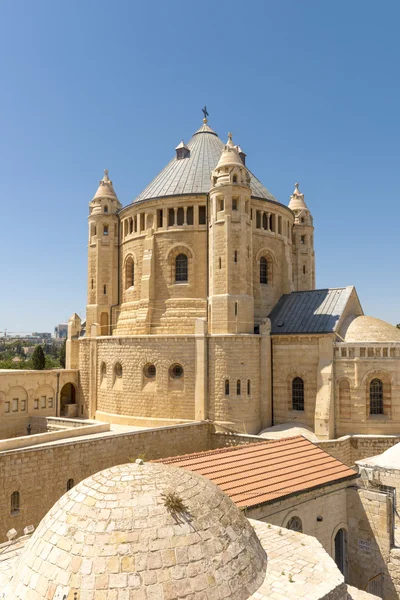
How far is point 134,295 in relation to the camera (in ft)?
115

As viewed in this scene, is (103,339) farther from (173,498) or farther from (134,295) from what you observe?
(173,498)

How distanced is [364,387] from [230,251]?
11082 millimetres

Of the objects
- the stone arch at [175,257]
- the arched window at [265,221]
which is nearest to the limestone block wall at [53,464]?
the stone arch at [175,257]

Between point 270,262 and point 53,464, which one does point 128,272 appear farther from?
point 53,464

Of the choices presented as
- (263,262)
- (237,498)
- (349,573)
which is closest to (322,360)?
(263,262)

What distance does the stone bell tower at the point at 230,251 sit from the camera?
29.0m

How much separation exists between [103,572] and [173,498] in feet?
5.30

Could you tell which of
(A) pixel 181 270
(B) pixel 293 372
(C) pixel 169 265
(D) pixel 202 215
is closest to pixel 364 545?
(B) pixel 293 372

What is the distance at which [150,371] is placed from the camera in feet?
99.7

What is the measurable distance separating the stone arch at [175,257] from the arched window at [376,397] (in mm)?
13139

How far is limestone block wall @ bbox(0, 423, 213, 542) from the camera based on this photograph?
1994 centimetres

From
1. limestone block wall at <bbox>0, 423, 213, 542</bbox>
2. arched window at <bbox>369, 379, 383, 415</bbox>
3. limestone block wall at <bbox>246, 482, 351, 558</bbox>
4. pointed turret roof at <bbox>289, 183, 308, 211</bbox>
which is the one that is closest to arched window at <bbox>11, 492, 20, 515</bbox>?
limestone block wall at <bbox>0, 423, 213, 542</bbox>

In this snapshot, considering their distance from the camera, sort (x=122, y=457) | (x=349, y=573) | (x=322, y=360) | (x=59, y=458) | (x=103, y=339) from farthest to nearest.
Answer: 1. (x=103, y=339)
2. (x=322, y=360)
3. (x=122, y=457)
4. (x=59, y=458)
5. (x=349, y=573)

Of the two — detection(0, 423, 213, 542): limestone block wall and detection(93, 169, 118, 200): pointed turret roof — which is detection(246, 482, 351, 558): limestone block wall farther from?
detection(93, 169, 118, 200): pointed turret roof
